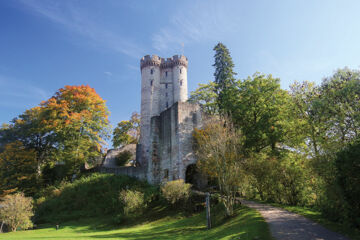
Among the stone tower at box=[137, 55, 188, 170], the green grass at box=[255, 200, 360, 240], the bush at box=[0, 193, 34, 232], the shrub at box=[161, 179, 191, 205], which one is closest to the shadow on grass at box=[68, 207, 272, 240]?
the shrub at box=[161, 179, 191, 205]

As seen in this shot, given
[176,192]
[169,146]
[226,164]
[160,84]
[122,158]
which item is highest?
[160,84]

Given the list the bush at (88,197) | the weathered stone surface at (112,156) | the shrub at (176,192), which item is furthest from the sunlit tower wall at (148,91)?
the shrub at (176,192)

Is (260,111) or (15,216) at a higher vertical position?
(260,111)

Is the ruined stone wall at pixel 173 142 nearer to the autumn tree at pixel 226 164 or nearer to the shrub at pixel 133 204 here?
the shrub at pixel 133 204

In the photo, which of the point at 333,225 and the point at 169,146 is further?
the point at 169,146

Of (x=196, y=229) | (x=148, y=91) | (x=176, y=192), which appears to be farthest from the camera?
(x=148, y=91)

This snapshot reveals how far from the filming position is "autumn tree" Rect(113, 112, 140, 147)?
137 ft

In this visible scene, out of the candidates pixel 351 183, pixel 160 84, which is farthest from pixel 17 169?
pixel 351 183

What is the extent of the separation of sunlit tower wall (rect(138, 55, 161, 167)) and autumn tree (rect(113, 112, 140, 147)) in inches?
146

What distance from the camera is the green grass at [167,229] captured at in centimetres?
1030

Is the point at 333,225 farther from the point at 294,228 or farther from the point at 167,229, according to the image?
the point at 167,229

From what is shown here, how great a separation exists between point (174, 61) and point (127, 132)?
15800 mm

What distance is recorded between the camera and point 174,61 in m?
43.7

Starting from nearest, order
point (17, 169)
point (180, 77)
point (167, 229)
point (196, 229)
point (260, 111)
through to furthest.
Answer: point (196, 229)
point (167, 229)
point (260, 111)
point (17, 169)
point (180, 77)
